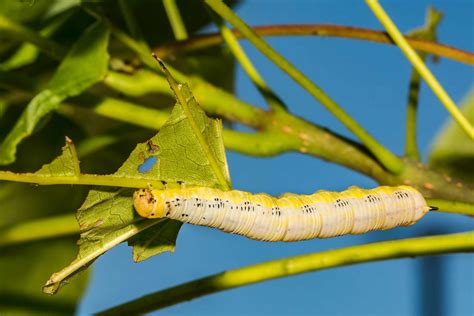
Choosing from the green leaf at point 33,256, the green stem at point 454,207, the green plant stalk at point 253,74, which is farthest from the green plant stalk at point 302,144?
the green leaf at point 33,256

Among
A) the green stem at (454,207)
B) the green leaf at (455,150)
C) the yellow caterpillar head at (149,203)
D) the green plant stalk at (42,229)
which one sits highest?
the green leaf at (455,150)

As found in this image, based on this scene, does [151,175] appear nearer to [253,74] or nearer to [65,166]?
[65,166]

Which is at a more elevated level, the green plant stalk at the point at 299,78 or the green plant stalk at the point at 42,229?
the green plant stalk at the point at 299,78

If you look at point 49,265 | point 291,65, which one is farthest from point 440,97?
point 49,265

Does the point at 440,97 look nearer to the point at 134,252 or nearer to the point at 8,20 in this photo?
the point at 134,252

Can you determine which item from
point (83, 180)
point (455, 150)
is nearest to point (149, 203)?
point (83, 180)

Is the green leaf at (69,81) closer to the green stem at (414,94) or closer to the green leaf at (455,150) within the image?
the green stem at (414,94)

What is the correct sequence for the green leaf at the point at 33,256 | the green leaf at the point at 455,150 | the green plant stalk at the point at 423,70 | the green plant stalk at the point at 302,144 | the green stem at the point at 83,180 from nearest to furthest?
the green stem at the point at 83,180 < the green plant stalk at the point at 423,70 < the green plant stalk at the point at 302,144 < the green leaf at the point at 33,256 < the green leaf at the point at 455,150
